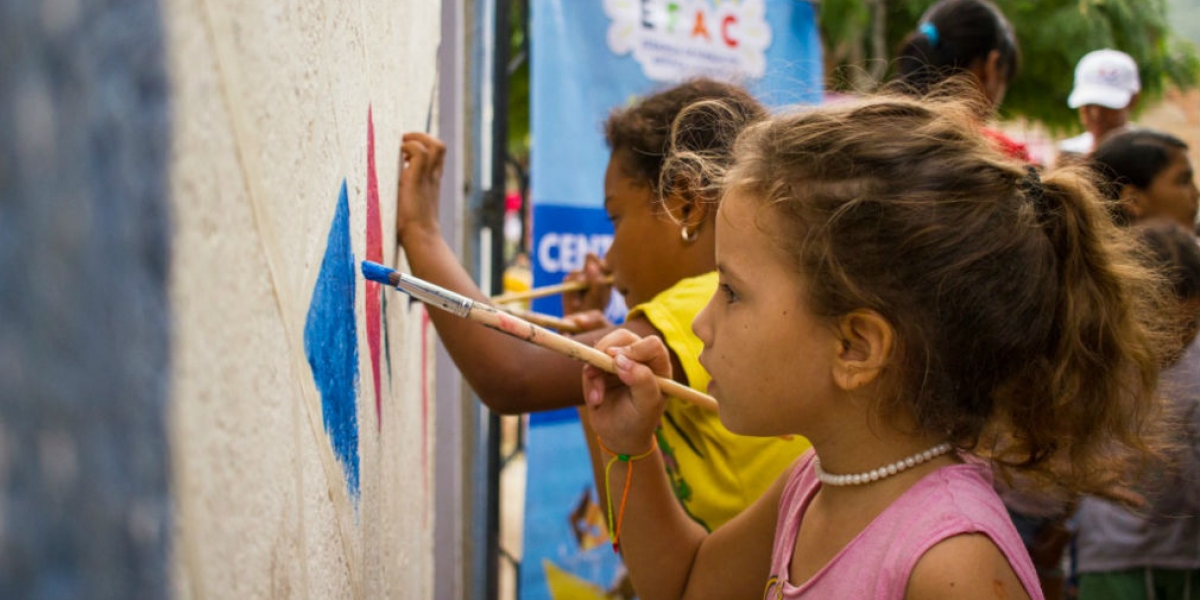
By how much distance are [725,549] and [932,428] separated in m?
0.40

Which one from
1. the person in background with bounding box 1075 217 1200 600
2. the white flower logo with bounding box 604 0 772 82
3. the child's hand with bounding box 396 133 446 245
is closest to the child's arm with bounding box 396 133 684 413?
the child's hand with bounding box 396 133 446 245

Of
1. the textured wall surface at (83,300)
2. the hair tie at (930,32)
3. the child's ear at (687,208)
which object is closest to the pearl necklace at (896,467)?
the child's ear at (687,208)

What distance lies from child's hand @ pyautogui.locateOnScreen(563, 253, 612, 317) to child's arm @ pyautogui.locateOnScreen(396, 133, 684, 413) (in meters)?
0.80

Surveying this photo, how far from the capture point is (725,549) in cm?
147

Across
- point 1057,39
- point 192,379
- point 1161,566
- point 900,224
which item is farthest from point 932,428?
point 1057,39

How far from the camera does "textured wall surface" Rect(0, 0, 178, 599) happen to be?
1.09 ft

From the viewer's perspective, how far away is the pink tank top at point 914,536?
107cm

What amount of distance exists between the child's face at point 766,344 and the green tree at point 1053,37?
16.2ft

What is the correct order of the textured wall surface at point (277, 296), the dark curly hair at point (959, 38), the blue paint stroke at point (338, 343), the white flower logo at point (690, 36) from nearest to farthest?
the textured wall surface at point (277, 296)
the blue paint stroke at point (338, 343)
the dark curly hair at point (959, 38)
the white flower logo at point (690, 36)

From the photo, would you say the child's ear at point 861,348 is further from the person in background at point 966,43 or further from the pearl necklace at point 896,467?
the person in background at point 966,43

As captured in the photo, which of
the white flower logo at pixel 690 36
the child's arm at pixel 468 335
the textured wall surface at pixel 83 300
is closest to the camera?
the textured wall surface at pixel 83 300

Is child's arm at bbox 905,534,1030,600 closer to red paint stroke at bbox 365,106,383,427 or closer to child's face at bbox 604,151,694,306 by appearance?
red paint stroke at bbox 365,106,383,427

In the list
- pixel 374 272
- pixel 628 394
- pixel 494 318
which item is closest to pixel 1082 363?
pixel 628 394

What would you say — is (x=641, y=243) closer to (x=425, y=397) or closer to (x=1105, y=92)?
(x=425, y=397)
